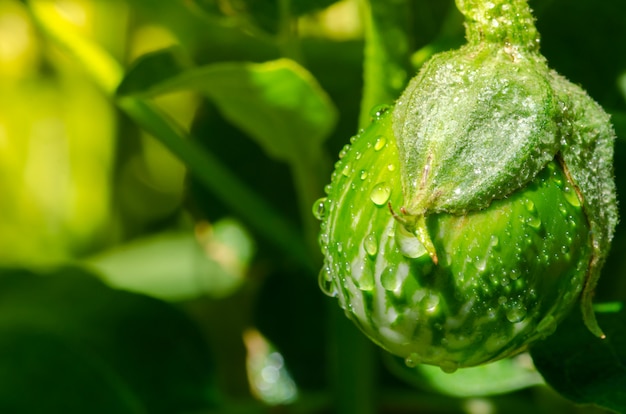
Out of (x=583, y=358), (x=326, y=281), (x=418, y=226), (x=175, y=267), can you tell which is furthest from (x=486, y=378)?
(x=175, y=267)

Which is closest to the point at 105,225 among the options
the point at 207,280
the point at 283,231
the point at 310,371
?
the point at 207,280

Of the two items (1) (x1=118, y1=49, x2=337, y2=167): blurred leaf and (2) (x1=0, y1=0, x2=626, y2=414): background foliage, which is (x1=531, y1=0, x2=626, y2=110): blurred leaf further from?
(1) (x1=118, y1=49, x2=337, y2=167): blurred leaf

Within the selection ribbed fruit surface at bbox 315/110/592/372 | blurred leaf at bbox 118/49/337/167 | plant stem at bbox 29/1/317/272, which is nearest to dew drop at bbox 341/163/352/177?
ribbed fruit surface at bbox 315/110/592/372

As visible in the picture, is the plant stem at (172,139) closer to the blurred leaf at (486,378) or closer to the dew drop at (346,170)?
the blurred leaf at (486,378)

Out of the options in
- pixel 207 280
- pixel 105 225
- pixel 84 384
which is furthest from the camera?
pixel 105 225

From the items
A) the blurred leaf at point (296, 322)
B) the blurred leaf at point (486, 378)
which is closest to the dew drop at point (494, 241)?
the blurred leaf at point (486, 378)

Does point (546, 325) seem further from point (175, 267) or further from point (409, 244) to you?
point (175, 267)

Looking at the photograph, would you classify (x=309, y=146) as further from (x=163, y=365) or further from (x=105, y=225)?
(x=105, y=225)
